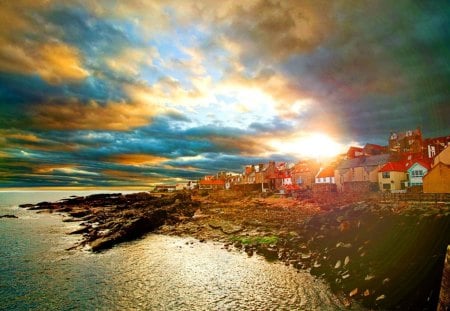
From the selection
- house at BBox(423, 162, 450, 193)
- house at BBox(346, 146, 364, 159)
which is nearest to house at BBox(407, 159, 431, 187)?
house at BBox(423, 162, 450, 193)

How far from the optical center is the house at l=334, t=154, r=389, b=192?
265 ft

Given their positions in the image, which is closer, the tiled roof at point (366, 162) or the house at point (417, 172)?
the house at point (417, 172)

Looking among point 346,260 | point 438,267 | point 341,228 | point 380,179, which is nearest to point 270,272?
point 346,260

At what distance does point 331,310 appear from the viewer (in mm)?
13461

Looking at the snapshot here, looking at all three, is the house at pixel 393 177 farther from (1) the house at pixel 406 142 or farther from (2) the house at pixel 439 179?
(1) the house at pixel 406 142

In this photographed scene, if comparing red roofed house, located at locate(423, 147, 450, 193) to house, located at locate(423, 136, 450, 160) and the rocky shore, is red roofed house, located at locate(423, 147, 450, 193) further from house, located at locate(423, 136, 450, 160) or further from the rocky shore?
the rocky shore

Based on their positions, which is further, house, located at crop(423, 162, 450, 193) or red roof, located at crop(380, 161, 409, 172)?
red roof, located at crop(380, 161, 409, 172)

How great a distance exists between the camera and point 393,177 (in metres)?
76.3

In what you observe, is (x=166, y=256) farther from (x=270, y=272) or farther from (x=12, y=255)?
(x=12, y=255)

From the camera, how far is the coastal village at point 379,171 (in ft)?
220

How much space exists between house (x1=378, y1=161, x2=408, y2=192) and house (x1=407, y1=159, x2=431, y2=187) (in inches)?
62.1

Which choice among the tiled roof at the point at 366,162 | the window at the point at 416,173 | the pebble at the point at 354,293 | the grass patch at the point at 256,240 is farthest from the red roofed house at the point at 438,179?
the pebble at the point at 354,293

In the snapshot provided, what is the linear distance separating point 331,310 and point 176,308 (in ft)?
27.8

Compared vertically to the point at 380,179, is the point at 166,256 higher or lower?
lower
